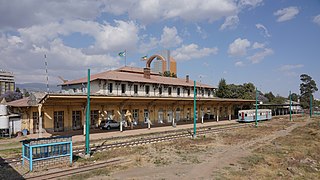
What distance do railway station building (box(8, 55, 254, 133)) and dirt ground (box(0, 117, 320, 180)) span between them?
1171 centimetres

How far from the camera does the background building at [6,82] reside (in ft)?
316

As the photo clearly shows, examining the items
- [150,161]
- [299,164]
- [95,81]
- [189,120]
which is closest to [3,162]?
[150,161]

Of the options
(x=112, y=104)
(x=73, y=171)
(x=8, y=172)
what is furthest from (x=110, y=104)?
(x=8, y=172)

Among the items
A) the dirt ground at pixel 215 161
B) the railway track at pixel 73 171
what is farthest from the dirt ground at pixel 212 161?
the railway track at pixel 73 171

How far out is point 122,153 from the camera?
20.7m

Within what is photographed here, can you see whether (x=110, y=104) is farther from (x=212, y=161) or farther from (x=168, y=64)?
(x=168, y=64)

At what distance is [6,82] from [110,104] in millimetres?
80847

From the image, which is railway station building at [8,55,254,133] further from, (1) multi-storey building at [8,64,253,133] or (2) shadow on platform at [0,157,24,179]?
(2) shadow on platform at [0,157,24,179]

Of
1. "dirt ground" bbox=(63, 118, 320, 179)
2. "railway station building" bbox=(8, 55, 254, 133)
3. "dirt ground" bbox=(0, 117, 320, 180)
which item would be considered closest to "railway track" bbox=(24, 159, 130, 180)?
"dirt ground" bbox=(0, 117, 320, 180)

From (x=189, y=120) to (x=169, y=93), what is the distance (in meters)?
7.29

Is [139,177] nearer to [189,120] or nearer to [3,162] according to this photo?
[3,162]

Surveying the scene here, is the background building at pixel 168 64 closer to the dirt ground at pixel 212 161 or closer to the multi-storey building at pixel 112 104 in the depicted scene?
the multi-storey building at pixel 112 104

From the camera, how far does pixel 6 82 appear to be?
99.7m

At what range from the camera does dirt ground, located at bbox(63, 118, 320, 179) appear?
49.6 feet
